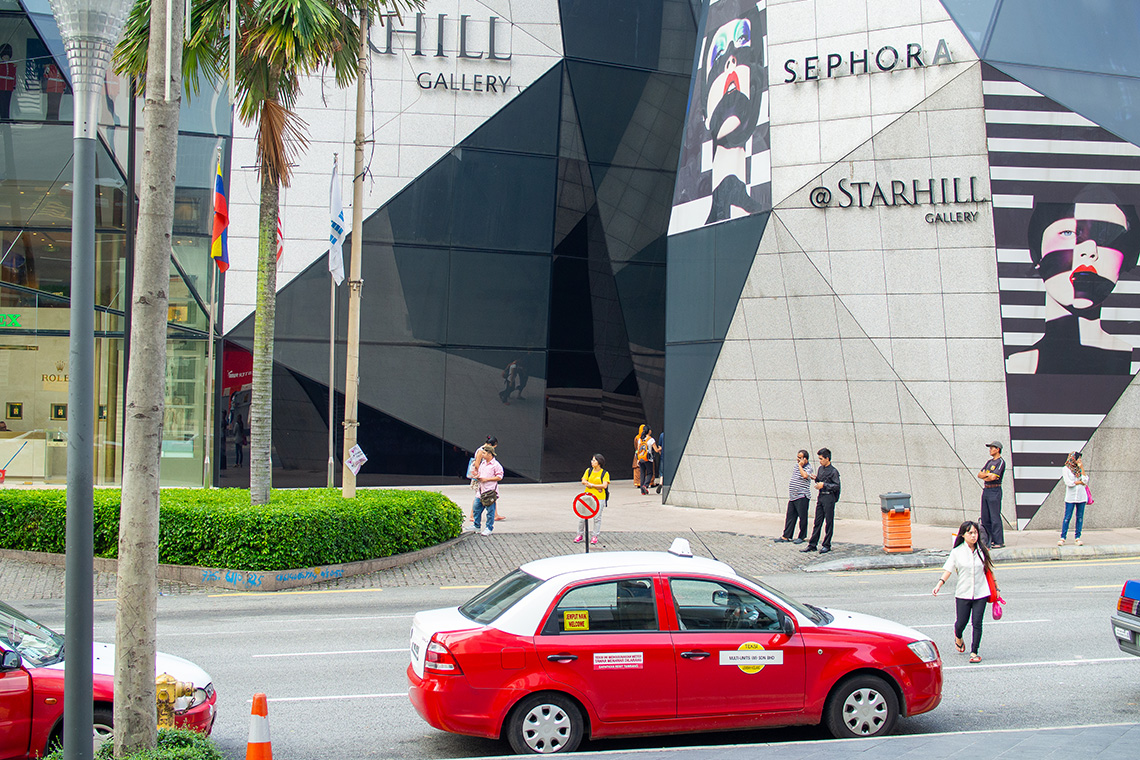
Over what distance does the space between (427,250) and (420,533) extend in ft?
36.5

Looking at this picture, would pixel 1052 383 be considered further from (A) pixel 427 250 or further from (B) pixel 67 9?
(B) pixel 67 9

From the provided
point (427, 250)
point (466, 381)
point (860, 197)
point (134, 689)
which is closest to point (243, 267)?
point (427, 250)

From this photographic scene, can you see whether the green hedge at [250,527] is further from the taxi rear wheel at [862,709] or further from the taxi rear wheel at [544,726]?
the taxi rear wheel at [862,709]

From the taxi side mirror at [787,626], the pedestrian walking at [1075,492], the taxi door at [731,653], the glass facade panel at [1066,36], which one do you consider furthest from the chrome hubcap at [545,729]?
the glass facade panel at [1066,36]

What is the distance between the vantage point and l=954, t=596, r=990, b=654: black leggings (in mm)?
9734

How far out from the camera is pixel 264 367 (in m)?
15.1

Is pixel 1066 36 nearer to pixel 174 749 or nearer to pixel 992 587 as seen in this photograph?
pixel 992 587

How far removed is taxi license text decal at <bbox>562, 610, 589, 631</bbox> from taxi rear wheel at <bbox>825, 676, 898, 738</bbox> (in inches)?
79.5

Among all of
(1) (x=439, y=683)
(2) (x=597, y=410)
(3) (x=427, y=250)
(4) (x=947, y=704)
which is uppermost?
(3) (x=427, y=250)

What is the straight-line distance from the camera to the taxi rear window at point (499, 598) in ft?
24.5

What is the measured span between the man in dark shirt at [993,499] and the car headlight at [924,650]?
9.43 metres

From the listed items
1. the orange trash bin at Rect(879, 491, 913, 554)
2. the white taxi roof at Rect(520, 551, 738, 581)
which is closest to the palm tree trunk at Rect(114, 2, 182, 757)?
the white taxi roof at Rect(520, 551, 738, 581)

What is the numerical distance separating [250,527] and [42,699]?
770cm

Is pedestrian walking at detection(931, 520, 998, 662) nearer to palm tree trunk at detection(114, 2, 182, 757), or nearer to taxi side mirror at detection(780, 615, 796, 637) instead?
taxi side mirror at detection(780, 615, 796, 637)
